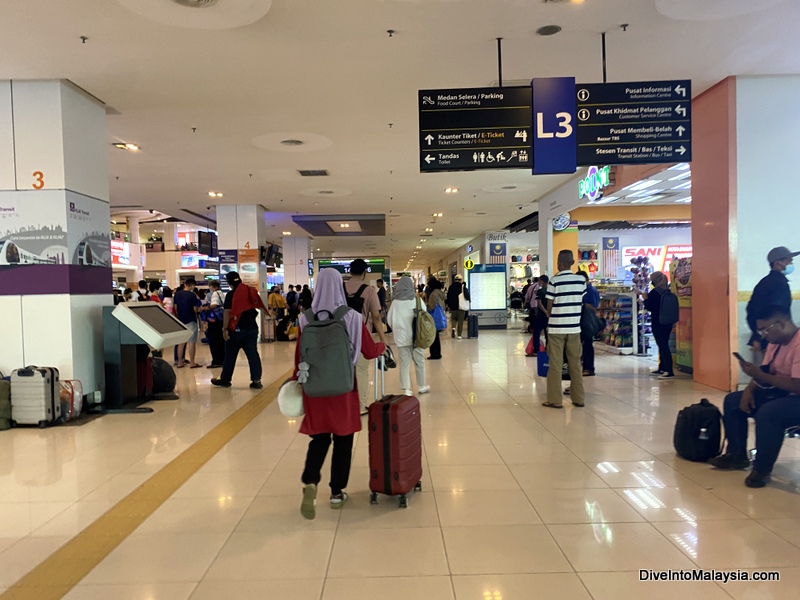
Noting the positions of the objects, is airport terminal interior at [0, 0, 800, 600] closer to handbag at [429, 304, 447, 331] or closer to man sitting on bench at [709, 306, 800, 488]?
man sitting on bench at [709, 306, 800, 488]

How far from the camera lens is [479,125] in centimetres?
540

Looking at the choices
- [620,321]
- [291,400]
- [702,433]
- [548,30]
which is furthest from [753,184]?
[291,400]

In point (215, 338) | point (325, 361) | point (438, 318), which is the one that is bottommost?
point (215, 338)

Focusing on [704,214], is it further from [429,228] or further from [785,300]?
[429,228]

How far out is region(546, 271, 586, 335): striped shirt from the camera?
568 centimetres

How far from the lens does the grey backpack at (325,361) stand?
302 cm

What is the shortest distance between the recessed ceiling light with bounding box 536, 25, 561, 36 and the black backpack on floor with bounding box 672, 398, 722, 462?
3521mm

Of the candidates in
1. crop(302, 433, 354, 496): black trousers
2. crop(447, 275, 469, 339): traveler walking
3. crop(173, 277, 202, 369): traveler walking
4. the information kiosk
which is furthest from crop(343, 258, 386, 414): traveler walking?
crop(447, 275, 469, 339): traveler walking

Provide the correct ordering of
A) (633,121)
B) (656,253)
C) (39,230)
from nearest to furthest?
(633,121)
(39,230)
(656,253)

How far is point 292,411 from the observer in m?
3.08

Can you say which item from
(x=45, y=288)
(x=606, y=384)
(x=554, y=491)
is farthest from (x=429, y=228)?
(x=554, y=491)

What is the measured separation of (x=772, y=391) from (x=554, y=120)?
3158 millimetres

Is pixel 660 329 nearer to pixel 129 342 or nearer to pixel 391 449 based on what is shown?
pixel 391 449

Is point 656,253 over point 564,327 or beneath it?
over
